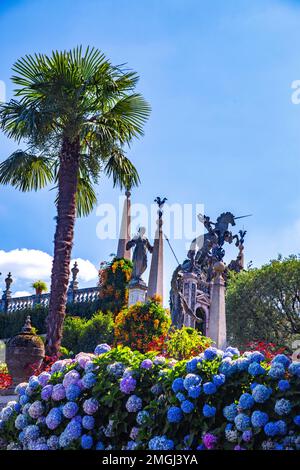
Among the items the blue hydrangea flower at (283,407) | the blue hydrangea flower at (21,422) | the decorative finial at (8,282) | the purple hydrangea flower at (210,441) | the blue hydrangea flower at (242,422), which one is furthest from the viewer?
the decorative finial at (8,282)

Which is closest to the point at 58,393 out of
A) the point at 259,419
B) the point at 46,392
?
the point at 46,392

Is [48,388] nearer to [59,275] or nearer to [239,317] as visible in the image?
[59,275]

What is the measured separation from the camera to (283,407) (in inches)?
197

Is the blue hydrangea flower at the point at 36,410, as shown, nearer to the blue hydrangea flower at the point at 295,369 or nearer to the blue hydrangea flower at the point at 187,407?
the blue hydrangea flower at the point at 187,407

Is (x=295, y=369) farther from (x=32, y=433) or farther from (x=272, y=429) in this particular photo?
(x=32, y=433)

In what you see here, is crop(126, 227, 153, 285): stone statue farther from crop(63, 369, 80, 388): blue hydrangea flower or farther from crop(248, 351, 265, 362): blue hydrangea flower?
crop(248, 351, 265, 362): blue hydrangea flower

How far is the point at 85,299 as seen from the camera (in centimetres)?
3070

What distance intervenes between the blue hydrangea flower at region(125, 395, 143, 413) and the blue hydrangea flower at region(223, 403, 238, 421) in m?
1.05

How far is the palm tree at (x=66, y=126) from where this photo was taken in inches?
545

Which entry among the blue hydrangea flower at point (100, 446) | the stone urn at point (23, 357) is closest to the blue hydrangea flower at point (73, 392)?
the blue hydrangea flower at point (100, 446)

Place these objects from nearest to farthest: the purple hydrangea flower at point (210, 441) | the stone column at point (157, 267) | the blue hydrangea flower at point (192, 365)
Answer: the purple hydrangea flower at point (210, 441)
the blue hydrangea flower at point (192, 365)
the stone column at point (157, 267)

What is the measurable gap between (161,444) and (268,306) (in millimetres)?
26004

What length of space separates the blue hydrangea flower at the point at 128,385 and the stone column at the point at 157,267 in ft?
58.1
